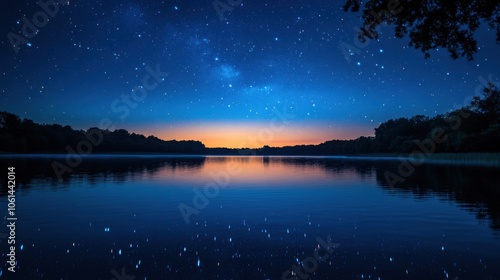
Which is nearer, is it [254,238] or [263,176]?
[254,238]

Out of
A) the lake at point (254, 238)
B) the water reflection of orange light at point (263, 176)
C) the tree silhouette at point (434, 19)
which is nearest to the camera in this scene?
the lake at point (254, 238)

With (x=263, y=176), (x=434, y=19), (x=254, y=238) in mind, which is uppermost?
(x=434, y=19)

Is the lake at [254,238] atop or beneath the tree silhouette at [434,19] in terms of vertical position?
beneath

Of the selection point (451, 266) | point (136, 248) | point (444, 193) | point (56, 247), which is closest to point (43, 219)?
point (56, 247)

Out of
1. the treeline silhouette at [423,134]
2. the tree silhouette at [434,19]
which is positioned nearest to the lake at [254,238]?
the tree silhouette at [434,19]

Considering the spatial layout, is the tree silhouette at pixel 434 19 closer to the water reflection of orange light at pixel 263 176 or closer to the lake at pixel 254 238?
the lake at pixel 254 238

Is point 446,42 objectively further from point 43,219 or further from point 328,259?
point 43,219

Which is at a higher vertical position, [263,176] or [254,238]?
A: [263,176]

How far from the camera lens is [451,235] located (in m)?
11.9

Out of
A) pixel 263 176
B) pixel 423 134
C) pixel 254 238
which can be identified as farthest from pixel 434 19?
pixel 423 134

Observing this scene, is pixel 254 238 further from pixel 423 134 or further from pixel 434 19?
pixel 423 134

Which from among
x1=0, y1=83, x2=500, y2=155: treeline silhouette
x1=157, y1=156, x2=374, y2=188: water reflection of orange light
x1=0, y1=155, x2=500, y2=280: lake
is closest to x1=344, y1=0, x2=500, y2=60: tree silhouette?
x1=0, y1=155, x2=500, y2=280: lake

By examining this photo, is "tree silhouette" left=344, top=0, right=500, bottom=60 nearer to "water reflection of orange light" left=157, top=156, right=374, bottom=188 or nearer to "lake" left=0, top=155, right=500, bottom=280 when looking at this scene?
"lake" left=0, top=155, right=500, bottom=280

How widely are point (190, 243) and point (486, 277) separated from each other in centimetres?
768
